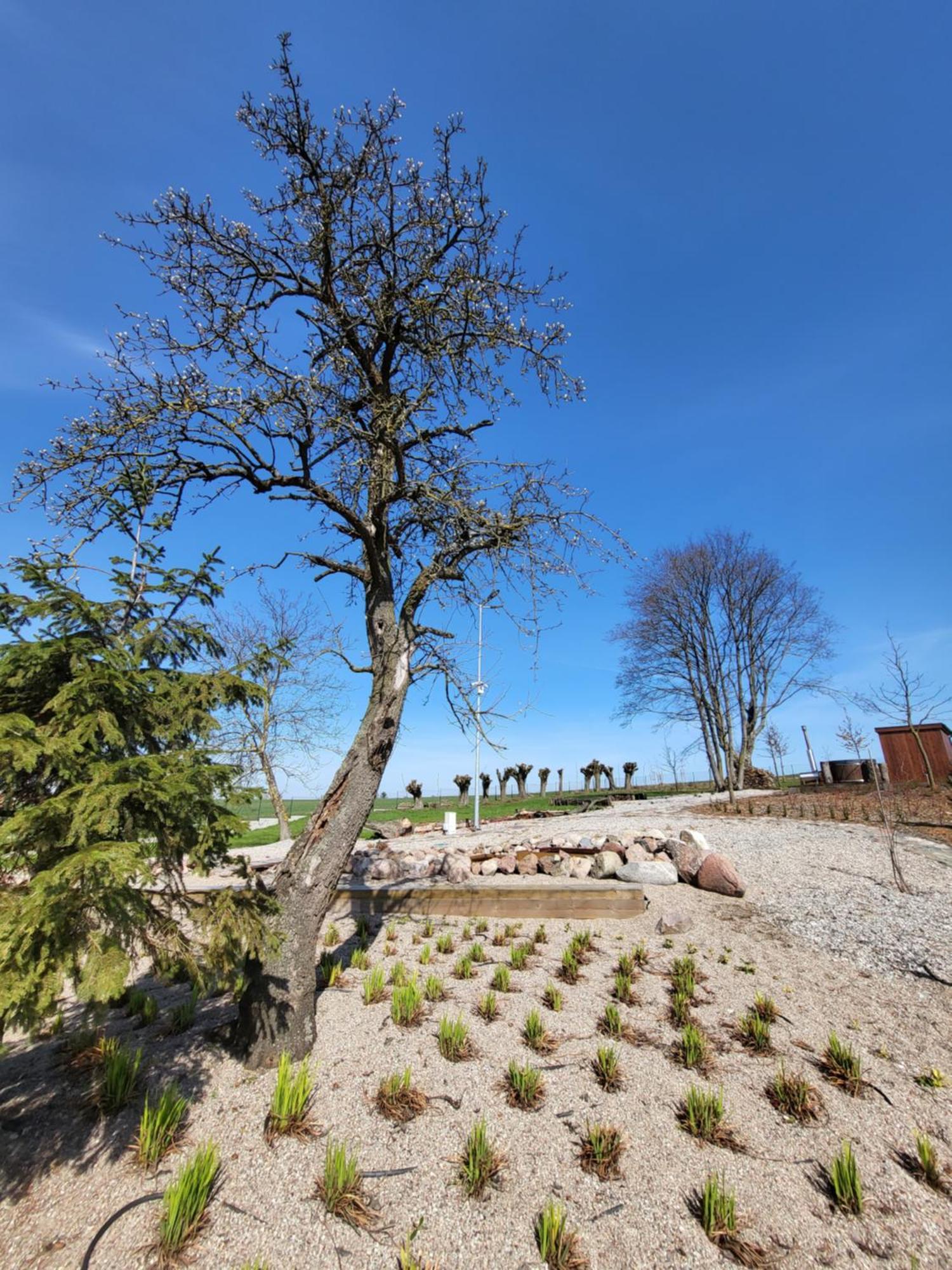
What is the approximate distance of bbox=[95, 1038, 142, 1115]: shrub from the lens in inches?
120

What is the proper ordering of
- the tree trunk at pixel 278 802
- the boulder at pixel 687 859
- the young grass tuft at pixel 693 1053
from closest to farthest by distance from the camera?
the young grass tuft at pixel 693 1053
the boulder at pixel 687 859
the tree trunk at pixel 278 802

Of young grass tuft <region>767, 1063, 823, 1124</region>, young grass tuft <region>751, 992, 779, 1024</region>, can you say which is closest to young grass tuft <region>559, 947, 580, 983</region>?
young grass tuft <region>751, 992, 779, 1024</region>

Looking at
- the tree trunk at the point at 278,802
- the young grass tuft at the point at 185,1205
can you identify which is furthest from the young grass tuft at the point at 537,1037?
the tree trunk at the point at 278,802

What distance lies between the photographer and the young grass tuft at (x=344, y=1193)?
96.9 inches


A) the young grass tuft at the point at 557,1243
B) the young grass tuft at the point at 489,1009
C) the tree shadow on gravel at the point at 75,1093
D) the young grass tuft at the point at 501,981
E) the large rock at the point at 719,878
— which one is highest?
the large rock at the point at 719,878

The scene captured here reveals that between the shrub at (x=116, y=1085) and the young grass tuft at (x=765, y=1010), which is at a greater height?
the young grass tuft at (x=765, y=1010)

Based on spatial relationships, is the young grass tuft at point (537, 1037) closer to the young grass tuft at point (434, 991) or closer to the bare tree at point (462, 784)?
the young grass tuft at point (434, 991)

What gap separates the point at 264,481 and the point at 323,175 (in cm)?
267

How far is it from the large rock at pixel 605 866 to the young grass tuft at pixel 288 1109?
4.97m

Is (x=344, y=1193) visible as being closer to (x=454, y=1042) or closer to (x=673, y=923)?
(x=454, y=1042)

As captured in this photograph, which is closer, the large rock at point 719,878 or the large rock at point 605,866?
the large rock at point 719,878

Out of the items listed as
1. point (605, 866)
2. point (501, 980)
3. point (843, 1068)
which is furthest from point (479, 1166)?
point (605, 866)

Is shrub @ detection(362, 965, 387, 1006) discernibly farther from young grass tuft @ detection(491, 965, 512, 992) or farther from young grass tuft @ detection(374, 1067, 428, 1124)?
young grass tuft @ detection(374, 1067, 428, 1124)

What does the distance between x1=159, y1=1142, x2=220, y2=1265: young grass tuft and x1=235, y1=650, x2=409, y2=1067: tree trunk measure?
853 millimetres
